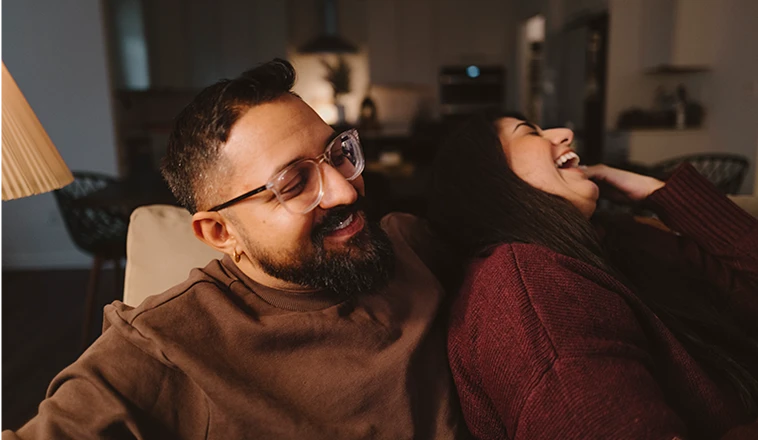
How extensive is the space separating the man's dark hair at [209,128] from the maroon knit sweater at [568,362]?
1.65ft

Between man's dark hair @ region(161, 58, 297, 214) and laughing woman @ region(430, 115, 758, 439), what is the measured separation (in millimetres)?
496

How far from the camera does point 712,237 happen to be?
1.40 meters

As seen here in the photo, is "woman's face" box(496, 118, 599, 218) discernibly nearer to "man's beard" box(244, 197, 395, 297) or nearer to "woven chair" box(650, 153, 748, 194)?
"man's beard" box(244, 197, 395, 297)

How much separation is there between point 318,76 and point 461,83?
196 centimetres

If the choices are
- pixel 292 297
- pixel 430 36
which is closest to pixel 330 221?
pixel 292 297

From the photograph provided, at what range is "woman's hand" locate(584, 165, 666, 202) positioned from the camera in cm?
151

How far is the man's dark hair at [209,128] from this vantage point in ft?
2.88

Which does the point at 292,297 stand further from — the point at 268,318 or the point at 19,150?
the point at 19,150

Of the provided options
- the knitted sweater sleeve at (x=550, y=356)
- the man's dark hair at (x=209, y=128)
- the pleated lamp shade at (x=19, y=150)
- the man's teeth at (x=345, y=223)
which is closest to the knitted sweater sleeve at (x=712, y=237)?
the knitted sweater sleeve at (x=550, y=356)

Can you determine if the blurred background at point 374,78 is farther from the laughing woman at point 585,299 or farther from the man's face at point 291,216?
the man's face at point 291,216

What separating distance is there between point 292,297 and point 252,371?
0.14 m

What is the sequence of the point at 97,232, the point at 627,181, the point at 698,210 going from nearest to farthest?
the point at 698,210, the point at 627,181, the point at 97,232

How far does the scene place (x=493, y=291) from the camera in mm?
931

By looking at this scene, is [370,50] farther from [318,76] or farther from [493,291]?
[493,291]
